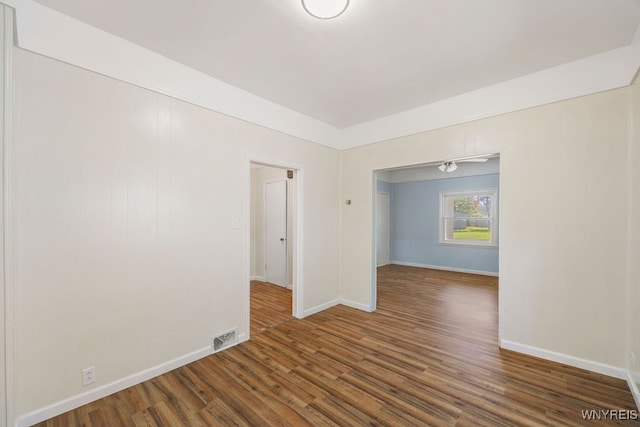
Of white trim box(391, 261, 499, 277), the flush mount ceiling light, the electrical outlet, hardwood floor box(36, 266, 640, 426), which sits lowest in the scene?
white trim box(391, 261, 499, 277)

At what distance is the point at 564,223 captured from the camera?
95.7 inches

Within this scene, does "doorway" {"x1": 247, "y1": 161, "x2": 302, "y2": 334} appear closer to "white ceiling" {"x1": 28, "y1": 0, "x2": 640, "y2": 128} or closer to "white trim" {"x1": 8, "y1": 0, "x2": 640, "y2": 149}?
"white trim" {"x1": 8, "y1": 0, "x2": 640, "y2": 149}

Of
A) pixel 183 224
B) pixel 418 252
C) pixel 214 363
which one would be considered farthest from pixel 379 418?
pixel 418 252

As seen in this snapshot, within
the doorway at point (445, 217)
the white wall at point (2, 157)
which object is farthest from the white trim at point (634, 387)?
the doorway at point (445, 217)

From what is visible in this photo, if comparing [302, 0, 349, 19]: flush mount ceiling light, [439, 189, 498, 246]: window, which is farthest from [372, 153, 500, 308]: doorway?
[302, 0, 349, 19]: flush mount ceiling light

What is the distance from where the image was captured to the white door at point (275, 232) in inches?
198

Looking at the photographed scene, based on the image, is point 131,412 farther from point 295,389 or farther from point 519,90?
point 519,90

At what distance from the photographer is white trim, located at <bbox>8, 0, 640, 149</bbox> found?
5.88 ft

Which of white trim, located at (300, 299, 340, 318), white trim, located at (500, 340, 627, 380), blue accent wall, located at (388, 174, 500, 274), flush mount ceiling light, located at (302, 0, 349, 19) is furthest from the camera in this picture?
blue accent wall, located at (388, 174, 500, 274)

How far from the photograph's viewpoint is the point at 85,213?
6.27ft

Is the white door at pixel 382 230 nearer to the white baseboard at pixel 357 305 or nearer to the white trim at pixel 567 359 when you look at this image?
the white baseboard at pixel 357 305

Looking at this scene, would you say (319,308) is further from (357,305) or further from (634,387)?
(634,387)

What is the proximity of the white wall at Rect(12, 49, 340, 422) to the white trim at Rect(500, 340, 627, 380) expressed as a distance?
2.86 m

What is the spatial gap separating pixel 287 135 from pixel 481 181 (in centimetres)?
525
